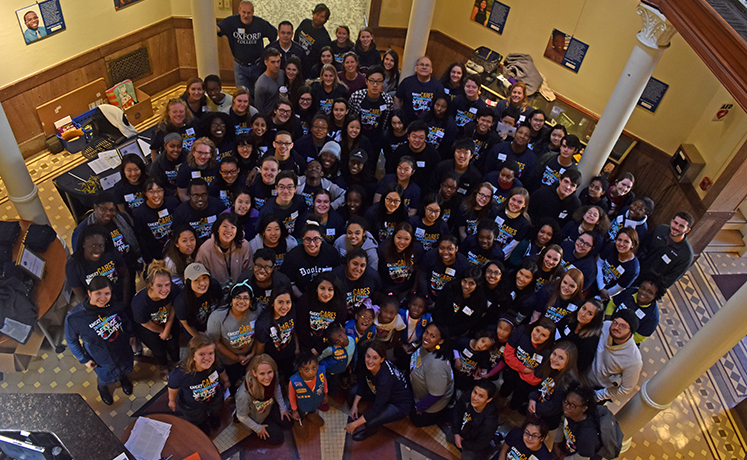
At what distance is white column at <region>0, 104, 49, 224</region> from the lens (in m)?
5.29

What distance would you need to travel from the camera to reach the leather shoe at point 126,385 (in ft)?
16.6

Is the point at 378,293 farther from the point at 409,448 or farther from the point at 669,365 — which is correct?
the point at 669,365

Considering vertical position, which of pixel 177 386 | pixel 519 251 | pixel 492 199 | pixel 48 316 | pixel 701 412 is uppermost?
pixel 492 199

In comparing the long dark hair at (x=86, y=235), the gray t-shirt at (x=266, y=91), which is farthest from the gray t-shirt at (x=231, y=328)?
the gray t-shirt at (x=266, y=91)

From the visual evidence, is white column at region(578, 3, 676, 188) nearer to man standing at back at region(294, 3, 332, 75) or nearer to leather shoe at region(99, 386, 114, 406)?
man standing at back at region(294, 3, 332, 75)

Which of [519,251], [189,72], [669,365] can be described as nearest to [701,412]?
[669,365]

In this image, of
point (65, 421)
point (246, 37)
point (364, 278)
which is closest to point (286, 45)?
point (246, 37)

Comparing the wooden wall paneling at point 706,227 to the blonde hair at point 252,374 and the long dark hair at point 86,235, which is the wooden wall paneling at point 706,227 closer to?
the blonde hair at point 252,374

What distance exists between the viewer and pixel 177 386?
14.1ft

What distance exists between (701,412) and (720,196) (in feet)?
9.15

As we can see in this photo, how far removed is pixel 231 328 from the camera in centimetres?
446

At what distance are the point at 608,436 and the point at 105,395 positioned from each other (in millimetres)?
4479

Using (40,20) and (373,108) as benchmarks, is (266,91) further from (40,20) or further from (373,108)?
(40,20)

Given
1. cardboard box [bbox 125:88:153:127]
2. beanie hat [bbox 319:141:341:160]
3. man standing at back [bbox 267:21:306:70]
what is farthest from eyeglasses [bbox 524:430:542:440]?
cardboard box [bbox 125:88:153:127]
